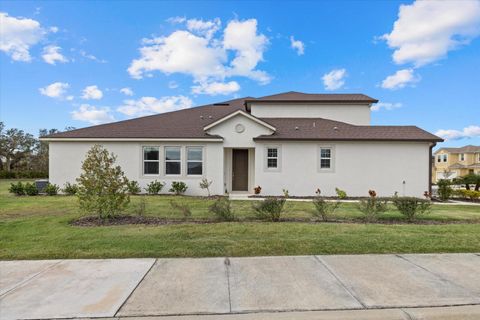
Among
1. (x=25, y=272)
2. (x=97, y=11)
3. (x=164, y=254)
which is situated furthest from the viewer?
(x=97, y=11)

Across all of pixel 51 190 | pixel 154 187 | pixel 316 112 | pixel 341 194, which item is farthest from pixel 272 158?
pixel 51 190

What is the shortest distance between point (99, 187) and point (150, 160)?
8154 mm

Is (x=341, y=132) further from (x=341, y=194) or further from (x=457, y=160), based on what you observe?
(x=457, y=160)

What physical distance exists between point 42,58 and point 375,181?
2026cm

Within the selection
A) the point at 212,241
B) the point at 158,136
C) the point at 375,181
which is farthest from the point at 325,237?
the point at 158,136

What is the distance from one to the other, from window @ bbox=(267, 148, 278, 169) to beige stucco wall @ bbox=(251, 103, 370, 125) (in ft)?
14.5

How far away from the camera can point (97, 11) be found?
533 inches

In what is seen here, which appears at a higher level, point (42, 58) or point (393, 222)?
point (42, 58)

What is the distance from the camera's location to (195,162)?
53.1 feet

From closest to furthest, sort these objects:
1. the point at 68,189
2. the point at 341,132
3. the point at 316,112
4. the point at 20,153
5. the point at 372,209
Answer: the point at 372,209 → the point at 68,189 → the point at 341,132 → the point at 316,112 → the point at 20,153

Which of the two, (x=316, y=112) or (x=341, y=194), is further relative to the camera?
(x=316, y=112)

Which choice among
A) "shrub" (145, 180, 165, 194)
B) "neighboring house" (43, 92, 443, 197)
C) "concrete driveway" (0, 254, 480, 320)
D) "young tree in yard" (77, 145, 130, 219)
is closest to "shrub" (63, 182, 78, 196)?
"neighboring house" (43, 92, 443, 197)

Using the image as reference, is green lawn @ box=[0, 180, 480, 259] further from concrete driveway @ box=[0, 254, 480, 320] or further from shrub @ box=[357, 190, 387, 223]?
shrub @ box=[357, 190, 387, 223]

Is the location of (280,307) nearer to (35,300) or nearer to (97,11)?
(35,300)
